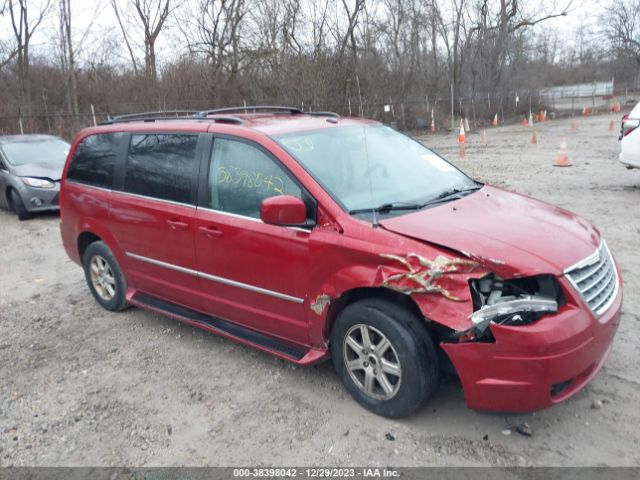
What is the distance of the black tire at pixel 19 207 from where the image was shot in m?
9.97

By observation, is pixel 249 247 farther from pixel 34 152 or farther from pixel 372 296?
pixel 34 152

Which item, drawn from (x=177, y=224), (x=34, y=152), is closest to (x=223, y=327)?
(x=177, y=224)

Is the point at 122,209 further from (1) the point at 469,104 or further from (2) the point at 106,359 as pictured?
(1) the point at 469,104

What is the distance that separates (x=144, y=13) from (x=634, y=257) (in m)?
26.5

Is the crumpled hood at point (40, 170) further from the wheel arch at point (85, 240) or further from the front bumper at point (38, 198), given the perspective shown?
the wheel arch at point (85, 240)

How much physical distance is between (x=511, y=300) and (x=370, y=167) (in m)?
1.47

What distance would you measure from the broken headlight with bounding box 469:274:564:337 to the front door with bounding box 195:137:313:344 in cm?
110

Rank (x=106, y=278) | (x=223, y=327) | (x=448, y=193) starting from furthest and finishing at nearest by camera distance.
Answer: (x=106, y=278) < (x=223, y=327) < (x=448, y=193)

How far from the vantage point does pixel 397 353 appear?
3.08 metres

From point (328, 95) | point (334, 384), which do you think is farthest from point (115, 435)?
point (328, 95)

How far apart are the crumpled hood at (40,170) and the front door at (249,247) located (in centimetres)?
738

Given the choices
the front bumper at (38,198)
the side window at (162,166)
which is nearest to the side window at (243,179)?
the side window at (162,166)

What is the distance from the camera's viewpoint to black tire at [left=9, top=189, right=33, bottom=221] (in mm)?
9969

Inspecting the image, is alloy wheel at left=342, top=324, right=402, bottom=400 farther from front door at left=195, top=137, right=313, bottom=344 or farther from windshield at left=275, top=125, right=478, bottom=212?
windshield at left=275, top=125, right=478, bottom=212
